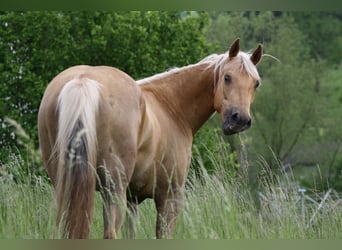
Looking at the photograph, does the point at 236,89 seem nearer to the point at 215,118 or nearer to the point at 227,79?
the point at 227,79

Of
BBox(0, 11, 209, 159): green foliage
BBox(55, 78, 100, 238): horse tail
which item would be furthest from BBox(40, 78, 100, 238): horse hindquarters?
BBox(0, 11, 209, 159): green foliage

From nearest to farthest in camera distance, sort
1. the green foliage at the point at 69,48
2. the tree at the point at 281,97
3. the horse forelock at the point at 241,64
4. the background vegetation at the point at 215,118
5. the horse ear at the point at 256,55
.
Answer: the background vegetation at the point at 215,118 → the horse forelock at the point at 241,64 → the horse ear at the point at 256,55 → the green foliage at the point at 69,48 → the tree at the point at 281,97

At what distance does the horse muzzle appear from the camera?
4.82 meters

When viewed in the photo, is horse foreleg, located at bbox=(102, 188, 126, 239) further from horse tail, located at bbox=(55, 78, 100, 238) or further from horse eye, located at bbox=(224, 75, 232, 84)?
horse eye, located at bbox=(224, 75, 232, 84)

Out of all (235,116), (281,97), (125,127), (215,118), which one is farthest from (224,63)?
(281,97)

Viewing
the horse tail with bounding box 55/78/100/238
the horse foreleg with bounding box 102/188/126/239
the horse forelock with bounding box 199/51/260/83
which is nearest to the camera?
the horse tail with bounding box 55/78/100/238

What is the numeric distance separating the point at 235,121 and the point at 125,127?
50.8 inches

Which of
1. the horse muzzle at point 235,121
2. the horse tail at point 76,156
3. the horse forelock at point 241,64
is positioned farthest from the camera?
the horse forelock at point 241,64

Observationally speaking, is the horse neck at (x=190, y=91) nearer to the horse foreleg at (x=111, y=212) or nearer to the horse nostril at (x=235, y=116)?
the horse nostril at (x=235, y=116)

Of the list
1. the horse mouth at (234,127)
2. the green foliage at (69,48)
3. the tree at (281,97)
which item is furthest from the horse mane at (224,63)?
the tree at (281,97)

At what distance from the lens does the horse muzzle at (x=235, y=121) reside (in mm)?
4816

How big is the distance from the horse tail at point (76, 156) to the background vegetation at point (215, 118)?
18cm

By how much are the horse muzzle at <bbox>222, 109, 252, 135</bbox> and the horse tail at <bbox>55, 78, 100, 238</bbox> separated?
155 centimetres

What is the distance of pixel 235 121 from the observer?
16.0ft
